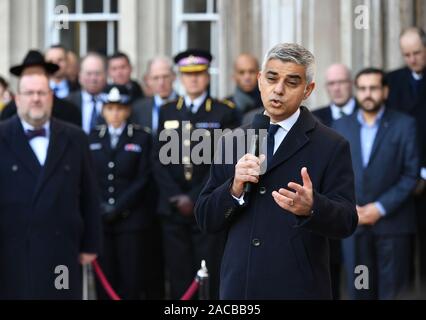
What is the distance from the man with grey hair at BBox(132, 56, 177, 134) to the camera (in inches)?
413

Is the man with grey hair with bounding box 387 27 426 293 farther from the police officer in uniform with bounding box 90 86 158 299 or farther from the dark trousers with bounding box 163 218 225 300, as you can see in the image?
the police officer in uniform with bounding box 90 86 158 299

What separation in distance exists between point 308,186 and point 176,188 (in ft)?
15.7

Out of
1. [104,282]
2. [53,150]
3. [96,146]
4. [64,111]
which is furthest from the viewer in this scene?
[96,146]

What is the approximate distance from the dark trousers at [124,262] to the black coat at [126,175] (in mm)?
81

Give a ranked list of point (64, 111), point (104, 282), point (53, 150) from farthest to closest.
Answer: point (64, 111) < point (104, 282) < point (53, 150)

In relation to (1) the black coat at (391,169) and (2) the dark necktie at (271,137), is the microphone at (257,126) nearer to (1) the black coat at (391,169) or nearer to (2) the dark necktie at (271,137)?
(2) the dark necktie at (271,137)

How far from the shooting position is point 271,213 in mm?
5273

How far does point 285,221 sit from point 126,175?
4818 millimetres

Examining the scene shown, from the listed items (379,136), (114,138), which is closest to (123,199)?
(114,138)

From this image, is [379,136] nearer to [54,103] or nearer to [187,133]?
[187,133]

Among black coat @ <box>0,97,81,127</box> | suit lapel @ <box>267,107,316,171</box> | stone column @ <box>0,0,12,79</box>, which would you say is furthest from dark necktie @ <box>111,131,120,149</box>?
suit lapel @ <box>267,107,316,171</box>

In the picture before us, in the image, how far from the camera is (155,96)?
1071cm

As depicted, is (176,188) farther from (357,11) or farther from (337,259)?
(357,11)

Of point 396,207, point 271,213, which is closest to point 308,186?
point 271,213
